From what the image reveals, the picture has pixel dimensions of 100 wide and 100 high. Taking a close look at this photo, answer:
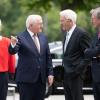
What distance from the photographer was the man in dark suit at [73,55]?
37.8 ft

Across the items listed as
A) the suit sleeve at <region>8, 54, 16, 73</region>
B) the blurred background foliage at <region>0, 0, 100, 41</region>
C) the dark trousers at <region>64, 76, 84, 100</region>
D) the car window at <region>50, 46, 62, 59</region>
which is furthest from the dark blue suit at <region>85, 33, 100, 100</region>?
the blurred background foliage at <region>0, 0, 100, 41</region>

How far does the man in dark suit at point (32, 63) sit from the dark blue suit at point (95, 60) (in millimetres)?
1107

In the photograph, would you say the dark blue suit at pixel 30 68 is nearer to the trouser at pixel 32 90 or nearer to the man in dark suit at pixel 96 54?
the trouser at pixel 32 90

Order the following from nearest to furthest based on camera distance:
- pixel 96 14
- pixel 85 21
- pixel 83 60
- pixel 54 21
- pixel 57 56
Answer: pixel 96 14, pixel 83 60, pixel 57 56, pixel 85 21, pixel 54 21

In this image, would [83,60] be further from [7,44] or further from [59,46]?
[59,46]

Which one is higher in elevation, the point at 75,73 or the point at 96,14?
the point at 96,14

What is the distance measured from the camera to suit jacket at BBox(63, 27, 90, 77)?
11500mm

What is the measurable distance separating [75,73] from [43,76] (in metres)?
0.55

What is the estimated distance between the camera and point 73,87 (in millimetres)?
11547

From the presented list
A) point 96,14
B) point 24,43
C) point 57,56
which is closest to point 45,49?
point 24,43

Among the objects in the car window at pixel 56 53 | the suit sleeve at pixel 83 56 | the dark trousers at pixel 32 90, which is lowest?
the dark trousers at pixel 32 90

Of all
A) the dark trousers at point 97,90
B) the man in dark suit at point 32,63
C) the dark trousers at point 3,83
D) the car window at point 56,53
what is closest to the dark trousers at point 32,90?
the man in dark suit at point 32,63

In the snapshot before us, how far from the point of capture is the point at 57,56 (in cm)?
1614

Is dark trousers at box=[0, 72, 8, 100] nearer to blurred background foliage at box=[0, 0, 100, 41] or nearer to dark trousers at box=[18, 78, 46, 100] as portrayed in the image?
dark trousers at box=[18, 78, 46, 100]
